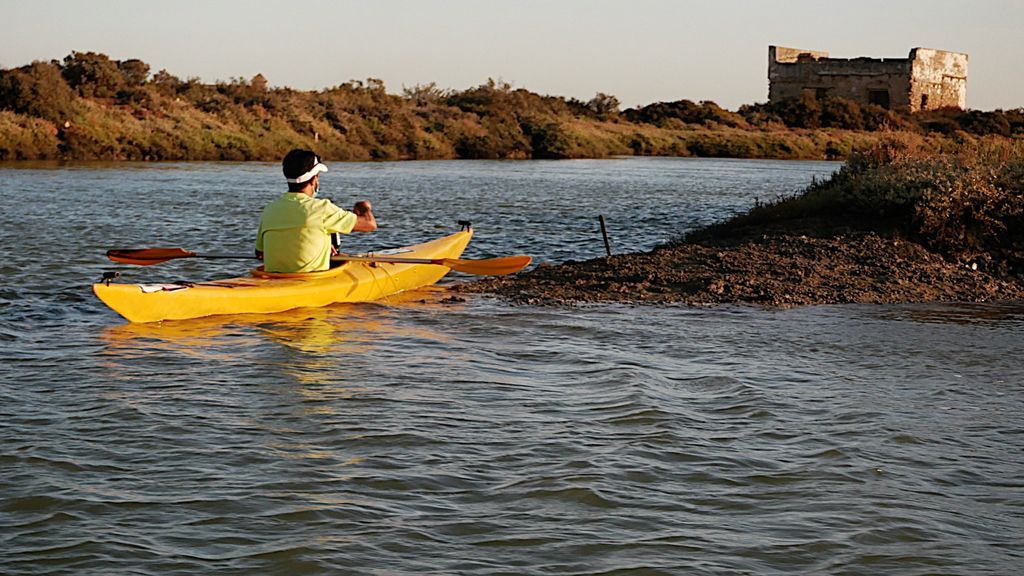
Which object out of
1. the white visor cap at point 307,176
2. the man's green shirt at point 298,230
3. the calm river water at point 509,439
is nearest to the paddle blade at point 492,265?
the calm river water at point 509,439

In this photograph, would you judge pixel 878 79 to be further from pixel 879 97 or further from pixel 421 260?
pixel 421 260

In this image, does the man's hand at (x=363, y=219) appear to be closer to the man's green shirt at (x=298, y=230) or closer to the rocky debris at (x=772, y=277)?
the man's green shirt at (x=298, y=230)

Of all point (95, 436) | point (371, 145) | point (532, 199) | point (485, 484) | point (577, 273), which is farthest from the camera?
point (371, 145)

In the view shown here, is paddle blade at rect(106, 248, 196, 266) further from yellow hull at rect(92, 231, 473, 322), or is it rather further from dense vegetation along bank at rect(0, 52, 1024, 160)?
dense vegetation along bank at rect(0, 52, 1024, 160)

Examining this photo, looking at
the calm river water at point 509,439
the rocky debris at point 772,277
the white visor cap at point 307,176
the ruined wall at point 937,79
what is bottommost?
the calm river water at point 509,439

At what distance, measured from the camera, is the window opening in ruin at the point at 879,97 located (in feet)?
228

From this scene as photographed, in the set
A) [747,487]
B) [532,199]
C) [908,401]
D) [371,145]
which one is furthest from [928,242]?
[371,145]

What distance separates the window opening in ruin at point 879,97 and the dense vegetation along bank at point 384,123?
4.33 meters

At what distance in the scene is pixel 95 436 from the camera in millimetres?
A: 6770

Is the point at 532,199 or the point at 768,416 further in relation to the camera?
the point at 532,199

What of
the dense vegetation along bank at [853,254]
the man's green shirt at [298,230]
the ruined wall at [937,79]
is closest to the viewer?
the man's green shirt at [298,230]

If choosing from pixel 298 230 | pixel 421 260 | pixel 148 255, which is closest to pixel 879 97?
pixel 421 260

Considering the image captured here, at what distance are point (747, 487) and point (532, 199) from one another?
70.0 feet

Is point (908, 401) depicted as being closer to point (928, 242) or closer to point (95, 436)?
point (95, 436)
